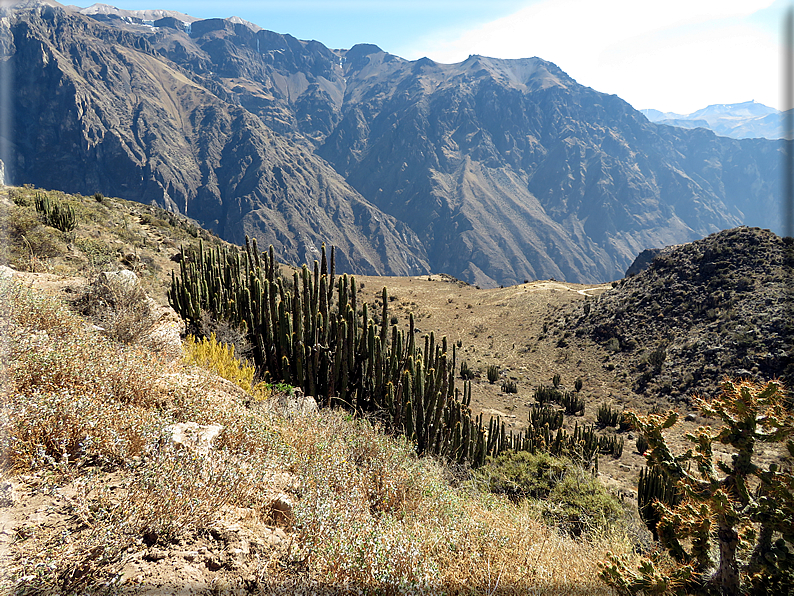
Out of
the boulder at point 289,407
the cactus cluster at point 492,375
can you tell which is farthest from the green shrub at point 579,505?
the cactus cluster at point 492,375

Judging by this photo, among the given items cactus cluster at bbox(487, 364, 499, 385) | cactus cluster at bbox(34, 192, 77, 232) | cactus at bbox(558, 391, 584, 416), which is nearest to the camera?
cactus cluster at bbox(34, 192, 77, 232)

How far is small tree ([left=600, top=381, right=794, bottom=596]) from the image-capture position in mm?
3482

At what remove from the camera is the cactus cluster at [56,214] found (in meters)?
14.1

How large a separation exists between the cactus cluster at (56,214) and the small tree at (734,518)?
18488mm

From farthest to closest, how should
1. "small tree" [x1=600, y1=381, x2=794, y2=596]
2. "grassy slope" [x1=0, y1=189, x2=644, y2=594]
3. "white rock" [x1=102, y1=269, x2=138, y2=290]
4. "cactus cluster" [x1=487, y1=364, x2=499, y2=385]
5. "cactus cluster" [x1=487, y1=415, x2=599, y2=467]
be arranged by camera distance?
"cactus cluster" [x1=487, y1=364, x2=499, y2=385]
"cactus cluster" [x1=487, y1=415, x2=599, y2=467]
"white rock" [x1=102, y1=269, x2=138, y2=290]
"small tree" [x1=600, y1=381, x2=794, y2=596]
"grassy slope" [x1=0, y1=189, x2=644, y2=594]

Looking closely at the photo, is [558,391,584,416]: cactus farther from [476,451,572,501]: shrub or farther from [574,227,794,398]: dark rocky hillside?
[476,451,572,501]: shrub

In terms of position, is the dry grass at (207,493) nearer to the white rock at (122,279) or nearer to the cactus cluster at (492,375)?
the white rock at (122,279)

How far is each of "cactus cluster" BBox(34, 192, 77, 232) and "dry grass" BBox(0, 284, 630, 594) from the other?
11607 mm

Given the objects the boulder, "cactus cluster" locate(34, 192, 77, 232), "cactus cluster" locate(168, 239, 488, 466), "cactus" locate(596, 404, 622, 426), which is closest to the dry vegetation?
the boulder

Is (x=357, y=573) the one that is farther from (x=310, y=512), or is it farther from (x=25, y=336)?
(x=25, y=336)

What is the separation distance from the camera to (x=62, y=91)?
179250mm

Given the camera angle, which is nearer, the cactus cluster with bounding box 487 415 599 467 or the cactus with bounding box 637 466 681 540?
the cactus with bounding box 637 466 681 540

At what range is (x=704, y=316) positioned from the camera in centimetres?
2414

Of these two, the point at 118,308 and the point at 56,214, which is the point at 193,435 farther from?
the point at 56,214
